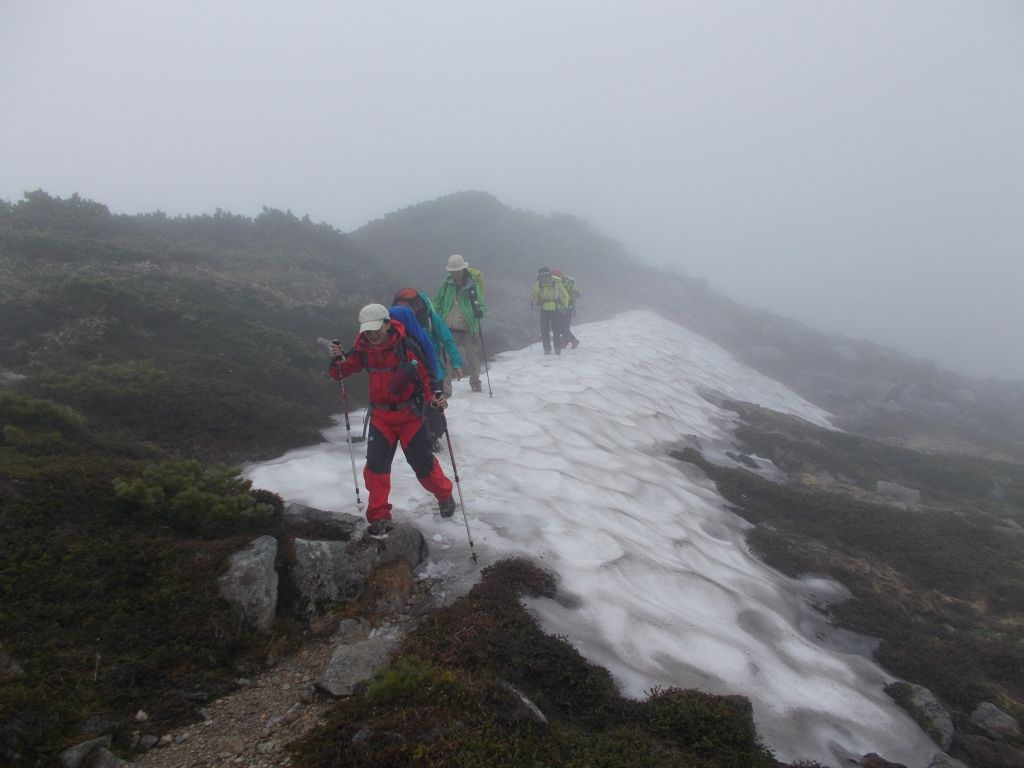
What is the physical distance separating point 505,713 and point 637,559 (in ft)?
13.1

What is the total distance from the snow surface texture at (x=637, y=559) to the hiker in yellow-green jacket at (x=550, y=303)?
483 centimetres

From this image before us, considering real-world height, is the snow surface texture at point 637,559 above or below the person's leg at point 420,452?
below

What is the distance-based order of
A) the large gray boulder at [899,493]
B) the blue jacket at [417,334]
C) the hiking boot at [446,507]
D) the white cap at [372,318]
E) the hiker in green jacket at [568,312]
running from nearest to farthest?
the white cap at [372,318] → the blue jacket at [417,334] → the hiking boot at [446,507] → the large gray boulder at [899,493] → the hiker in green jacket at [568,312]

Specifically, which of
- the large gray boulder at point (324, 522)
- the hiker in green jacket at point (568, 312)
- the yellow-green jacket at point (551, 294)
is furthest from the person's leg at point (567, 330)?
the large gray boulder at point (324, 522)

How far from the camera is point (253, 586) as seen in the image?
504cm

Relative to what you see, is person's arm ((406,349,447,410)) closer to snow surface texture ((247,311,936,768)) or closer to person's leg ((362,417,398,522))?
person's leg ((362,417,398,522))

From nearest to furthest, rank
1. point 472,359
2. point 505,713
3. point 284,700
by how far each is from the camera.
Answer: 1. point 505,713
2. point 284,700
3. point 472,359

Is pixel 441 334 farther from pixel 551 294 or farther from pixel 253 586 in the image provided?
pixel 551 294

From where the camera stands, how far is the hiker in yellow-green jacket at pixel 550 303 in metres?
18.1

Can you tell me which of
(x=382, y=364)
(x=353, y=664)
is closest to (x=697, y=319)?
(x=382, y=364)

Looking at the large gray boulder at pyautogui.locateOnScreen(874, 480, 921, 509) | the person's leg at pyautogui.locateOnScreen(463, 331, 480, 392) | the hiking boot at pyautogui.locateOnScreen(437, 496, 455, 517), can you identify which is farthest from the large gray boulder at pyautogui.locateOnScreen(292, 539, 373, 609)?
the large gray boulder at pyautogui.locateOnScreen(874, 480, 921, 509)

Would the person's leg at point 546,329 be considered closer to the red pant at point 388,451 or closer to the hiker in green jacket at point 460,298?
the hiker in green jacket at point 460,298

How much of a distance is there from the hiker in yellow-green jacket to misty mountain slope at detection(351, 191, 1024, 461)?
10.2ft

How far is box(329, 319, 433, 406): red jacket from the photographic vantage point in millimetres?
6410
